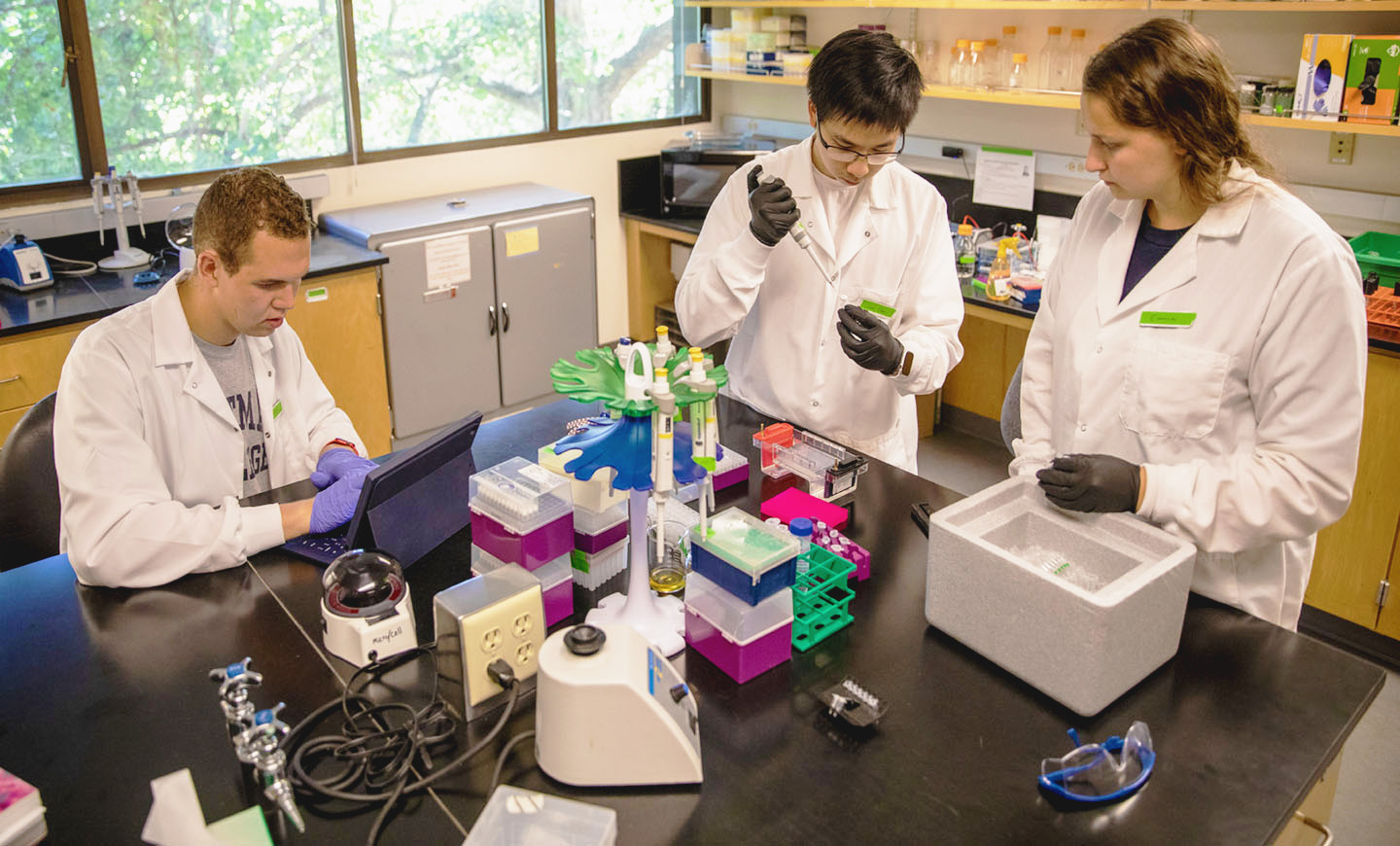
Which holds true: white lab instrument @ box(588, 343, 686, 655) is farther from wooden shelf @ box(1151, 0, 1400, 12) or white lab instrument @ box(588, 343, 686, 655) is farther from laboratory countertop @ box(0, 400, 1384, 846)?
wooden shelf @ box(1151, 0, 1400, 12)

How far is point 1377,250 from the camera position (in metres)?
2.80

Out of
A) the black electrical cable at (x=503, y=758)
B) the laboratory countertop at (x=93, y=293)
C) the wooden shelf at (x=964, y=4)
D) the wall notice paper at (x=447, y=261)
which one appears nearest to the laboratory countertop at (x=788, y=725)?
the black electrical cable at (x=503, y=758)

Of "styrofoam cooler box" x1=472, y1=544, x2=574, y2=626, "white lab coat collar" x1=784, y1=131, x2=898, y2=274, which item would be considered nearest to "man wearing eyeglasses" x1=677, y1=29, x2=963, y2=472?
"white lab coat collar" x1=784, y1=131, x2=898, y2=274

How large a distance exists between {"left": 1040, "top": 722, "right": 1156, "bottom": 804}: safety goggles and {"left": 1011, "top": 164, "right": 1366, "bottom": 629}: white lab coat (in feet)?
1.24

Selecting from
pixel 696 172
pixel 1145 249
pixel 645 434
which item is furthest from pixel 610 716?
pixel 696 172

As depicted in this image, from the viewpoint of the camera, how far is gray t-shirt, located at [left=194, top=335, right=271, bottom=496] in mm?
1900

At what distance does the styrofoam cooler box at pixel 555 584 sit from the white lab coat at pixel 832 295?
2.38 feet

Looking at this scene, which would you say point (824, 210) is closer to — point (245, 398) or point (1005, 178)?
point (245, 398)

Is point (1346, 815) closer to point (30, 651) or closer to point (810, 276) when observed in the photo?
point (810, 276)

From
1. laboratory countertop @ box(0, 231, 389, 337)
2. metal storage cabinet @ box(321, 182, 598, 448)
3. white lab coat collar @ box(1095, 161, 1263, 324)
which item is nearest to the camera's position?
white lab coat collar @ box(1095, 161, 1263, 324)

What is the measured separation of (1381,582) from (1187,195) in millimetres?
1687

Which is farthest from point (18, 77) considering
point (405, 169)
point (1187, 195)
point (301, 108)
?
point (1187, 195)

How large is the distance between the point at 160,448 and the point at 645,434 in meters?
0.97

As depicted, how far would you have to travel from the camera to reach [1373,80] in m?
2.63
